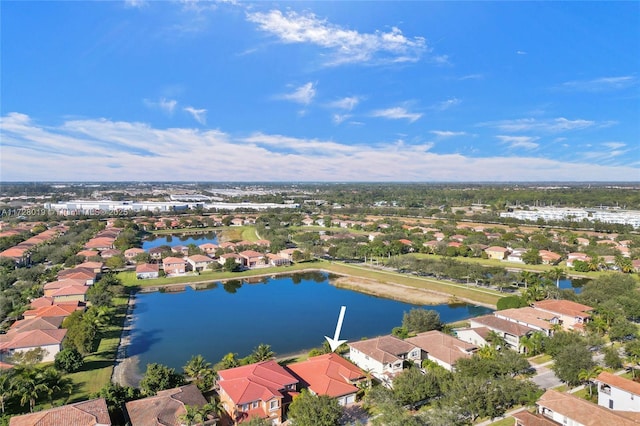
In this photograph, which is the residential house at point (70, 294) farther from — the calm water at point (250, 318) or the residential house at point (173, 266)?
the residential house at point (173, 266)

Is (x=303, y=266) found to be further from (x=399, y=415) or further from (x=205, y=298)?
(x=399, y=415)

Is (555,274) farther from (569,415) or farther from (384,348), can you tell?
(569,415)

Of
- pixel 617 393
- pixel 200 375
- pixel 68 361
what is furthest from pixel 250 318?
pixel 617 393

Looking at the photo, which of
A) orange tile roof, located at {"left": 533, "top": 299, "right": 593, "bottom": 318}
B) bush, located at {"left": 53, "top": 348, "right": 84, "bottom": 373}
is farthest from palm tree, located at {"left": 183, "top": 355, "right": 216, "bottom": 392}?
orange tile roof, located at {"left": 533, "top": 299, "right": 593, "bottom": 318}

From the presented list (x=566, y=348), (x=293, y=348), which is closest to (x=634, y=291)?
(x=566, y=348)

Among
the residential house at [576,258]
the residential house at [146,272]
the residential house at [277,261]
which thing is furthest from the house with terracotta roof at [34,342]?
the residential house at [576,258]
